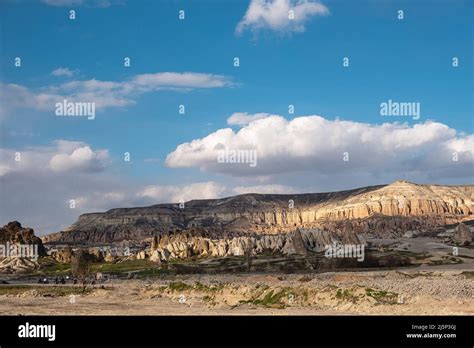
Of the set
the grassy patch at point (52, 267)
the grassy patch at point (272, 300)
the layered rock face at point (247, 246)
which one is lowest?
the grassy patch at point (52, 267)

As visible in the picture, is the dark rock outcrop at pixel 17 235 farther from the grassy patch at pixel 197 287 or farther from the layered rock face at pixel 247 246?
the grassy patch at pixel 197 287

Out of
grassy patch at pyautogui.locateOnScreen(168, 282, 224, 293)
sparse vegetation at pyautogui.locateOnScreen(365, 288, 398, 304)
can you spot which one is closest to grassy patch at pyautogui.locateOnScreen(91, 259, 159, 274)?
grassy patch at pyautogui.locateOnScreen(168, 282, 224, 293)

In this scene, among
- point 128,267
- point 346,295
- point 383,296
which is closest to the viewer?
point 383,296

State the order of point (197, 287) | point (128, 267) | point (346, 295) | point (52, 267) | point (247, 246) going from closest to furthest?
point (346, 295) → point (197, 287) → point (128, 267) → point (52, 267) → point (247, 246)

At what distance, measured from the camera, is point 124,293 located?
7381 centimetres

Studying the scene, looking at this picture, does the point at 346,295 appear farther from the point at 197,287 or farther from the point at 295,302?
the point at 197,287

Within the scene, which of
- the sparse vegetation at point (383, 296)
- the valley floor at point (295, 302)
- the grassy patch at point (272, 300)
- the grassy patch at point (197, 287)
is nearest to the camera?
the valley floor at point (295, 302)

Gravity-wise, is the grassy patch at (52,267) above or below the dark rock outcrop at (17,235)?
below

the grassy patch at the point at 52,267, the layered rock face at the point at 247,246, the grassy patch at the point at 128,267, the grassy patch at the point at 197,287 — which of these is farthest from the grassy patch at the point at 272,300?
the layered rock face at the point at 247,246

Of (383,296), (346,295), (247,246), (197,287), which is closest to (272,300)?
(346,295)

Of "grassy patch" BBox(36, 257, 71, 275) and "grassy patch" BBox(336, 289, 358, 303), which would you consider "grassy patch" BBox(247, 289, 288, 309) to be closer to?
"grassy patch" BBox(336, 289, 358, 303)
